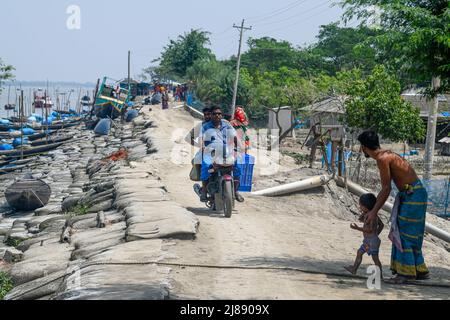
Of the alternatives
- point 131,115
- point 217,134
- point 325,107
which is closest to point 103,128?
point 131,115

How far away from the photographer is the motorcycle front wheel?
32.4ft

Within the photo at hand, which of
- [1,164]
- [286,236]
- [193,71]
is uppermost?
[193,71]

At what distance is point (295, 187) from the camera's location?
45.0 feet

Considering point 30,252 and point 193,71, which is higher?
A: point 193,71

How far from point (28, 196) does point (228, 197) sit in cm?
958

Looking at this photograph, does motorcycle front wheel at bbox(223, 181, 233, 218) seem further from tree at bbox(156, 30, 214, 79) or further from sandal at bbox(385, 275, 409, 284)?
tree at bbox(156, 30, 214, 79)

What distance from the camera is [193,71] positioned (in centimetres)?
5412

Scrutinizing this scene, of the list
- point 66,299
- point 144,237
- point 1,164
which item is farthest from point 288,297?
point 1,164

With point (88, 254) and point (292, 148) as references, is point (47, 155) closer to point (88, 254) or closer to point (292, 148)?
point (292, 148)

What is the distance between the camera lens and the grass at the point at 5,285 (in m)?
8.32

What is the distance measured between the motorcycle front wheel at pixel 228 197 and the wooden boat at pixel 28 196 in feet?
30.6

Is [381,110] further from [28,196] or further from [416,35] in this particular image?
[416,35]

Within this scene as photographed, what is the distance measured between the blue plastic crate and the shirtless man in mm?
5895

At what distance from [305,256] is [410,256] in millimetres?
1615
